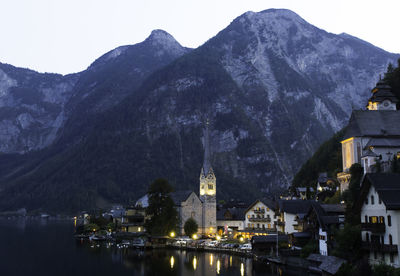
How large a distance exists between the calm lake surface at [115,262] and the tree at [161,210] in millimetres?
12917

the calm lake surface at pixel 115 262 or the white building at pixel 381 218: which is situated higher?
the white building at pixel 381 218

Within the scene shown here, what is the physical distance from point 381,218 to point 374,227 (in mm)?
1443

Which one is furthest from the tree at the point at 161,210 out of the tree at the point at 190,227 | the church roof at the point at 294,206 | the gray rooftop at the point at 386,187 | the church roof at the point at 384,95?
the gray rooftop at the point at 386,187

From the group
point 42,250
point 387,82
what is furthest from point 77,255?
point 387,82

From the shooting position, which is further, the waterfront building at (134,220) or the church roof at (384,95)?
the waterfront building at (134,220)

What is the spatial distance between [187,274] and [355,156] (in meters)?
40.3

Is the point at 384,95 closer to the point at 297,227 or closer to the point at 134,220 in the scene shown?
the point at 297,227

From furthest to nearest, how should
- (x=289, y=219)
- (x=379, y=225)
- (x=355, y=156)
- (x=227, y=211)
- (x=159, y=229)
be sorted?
(x=227, y=211), (x=159, y=229), (x=289, y=219), (x=355, y=156), (x=379, y=225)

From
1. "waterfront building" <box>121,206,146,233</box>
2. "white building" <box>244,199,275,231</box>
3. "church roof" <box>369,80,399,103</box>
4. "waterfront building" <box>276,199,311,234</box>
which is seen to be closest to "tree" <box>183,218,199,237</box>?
"white building" <box>244,199,275,231</box>

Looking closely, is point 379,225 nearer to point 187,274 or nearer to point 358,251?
point 358,251

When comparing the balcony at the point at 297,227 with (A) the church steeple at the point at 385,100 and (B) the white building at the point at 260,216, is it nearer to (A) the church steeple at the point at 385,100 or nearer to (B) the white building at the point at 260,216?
(B) the white building at the point at 260,216

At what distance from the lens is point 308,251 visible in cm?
8025

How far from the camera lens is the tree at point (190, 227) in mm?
131625

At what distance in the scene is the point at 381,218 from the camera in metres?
58.9
